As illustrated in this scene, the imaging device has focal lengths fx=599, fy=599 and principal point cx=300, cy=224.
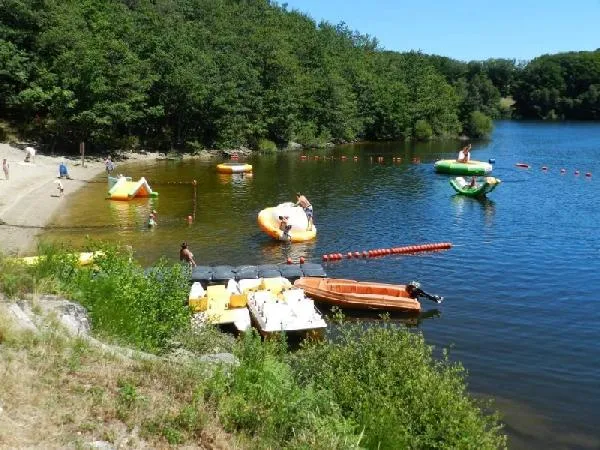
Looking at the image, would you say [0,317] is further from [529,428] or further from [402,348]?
[529,428]

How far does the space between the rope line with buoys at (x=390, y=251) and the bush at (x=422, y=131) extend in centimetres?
6431

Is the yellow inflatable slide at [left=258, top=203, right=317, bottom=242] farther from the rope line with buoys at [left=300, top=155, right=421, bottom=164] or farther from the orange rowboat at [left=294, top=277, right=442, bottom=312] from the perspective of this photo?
the rope line with buoys at [left=300, top=155, right=421, bottom=164]

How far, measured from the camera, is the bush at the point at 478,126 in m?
96.4

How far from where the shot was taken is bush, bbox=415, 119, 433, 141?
91.7 m

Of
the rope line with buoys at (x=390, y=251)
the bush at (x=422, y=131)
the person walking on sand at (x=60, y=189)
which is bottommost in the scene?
the rope line with buoys at (x=390, y=251)

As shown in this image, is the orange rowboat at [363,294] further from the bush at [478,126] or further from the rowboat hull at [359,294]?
the bush at [478,126]

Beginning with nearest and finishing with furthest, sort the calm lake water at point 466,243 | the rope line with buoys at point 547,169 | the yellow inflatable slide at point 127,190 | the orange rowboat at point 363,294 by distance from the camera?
the calm lake water at point 466,243 < the orange rowboat at point 363,294 < the yellow inflatable slide at point 127,190 < the rope line with buoys at point 547,169

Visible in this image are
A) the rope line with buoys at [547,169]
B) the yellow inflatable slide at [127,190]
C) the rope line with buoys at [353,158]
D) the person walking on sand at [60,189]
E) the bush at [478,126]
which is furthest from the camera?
the bush at [478,126]

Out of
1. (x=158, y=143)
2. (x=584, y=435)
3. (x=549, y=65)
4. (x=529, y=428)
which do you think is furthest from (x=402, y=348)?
(x=549, y=65)

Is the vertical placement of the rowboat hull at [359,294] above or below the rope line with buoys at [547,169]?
below

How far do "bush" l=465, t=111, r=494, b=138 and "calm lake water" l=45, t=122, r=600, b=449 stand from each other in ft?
117

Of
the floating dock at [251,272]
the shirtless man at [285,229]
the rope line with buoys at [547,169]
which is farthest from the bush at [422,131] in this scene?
the floating dock at [251,272]

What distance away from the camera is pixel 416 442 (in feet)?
33.0

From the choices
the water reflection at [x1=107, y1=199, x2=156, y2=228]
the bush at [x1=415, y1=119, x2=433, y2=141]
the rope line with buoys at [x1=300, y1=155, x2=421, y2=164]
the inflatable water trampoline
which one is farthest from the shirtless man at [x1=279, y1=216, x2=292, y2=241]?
the bush at [x1=415, y1=119, x2=433, y2=141]
